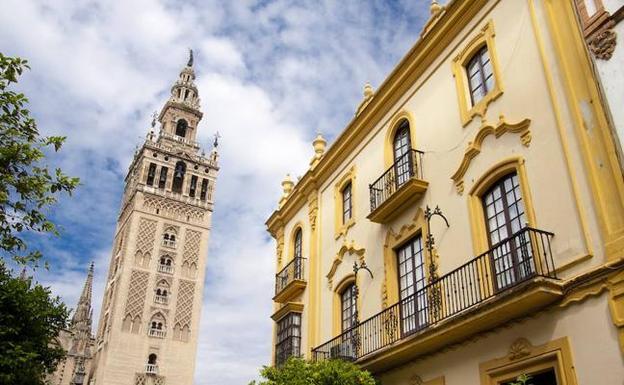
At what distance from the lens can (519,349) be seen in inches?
350

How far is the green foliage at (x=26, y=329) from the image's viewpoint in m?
12.1

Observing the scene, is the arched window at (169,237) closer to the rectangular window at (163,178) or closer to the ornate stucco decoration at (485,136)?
the rectangular window at (163,178)

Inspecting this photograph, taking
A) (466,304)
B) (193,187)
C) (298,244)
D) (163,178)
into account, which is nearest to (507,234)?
(466,304)

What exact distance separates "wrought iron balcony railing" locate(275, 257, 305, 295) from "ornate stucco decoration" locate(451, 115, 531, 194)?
294 inches

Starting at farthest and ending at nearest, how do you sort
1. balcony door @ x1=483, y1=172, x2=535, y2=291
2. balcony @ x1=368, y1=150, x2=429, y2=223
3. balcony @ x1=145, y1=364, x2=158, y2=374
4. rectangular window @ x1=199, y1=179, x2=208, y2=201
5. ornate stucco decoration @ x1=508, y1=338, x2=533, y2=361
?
rectangular window @ x1=199, y1=179, x2=208, y2=201 → balcony @ x1=145, y1=364, x2=158, y2=374 → balcony @ x1=368, y1=150, x2=429, y2=223 → balcony door @ x1=483, y1=172, x2=535, y2=291 → ornate stucco decoration @ x1=508, y1=338, x2=533, y2=361

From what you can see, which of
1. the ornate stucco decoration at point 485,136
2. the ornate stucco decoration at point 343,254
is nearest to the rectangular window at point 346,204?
the ornate stucco decoration at point 343,254

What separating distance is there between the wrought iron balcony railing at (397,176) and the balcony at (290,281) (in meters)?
Result: 4.56

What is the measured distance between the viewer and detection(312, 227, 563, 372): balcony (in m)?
8.61

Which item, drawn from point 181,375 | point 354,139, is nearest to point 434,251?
point 354,139

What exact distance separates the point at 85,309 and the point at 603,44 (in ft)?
209

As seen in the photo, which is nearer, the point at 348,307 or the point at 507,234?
the point at 507,234

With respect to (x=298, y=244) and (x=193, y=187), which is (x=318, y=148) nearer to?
(x=298, y=244)

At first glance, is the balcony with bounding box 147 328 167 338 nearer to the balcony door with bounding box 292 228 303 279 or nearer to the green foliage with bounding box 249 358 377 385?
the balcony door with bounding box 292 228 303 279

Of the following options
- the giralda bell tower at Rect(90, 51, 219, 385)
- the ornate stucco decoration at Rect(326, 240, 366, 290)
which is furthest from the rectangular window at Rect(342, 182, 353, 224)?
the giralda bell tower at Rect(90, 51, 219, 385)
